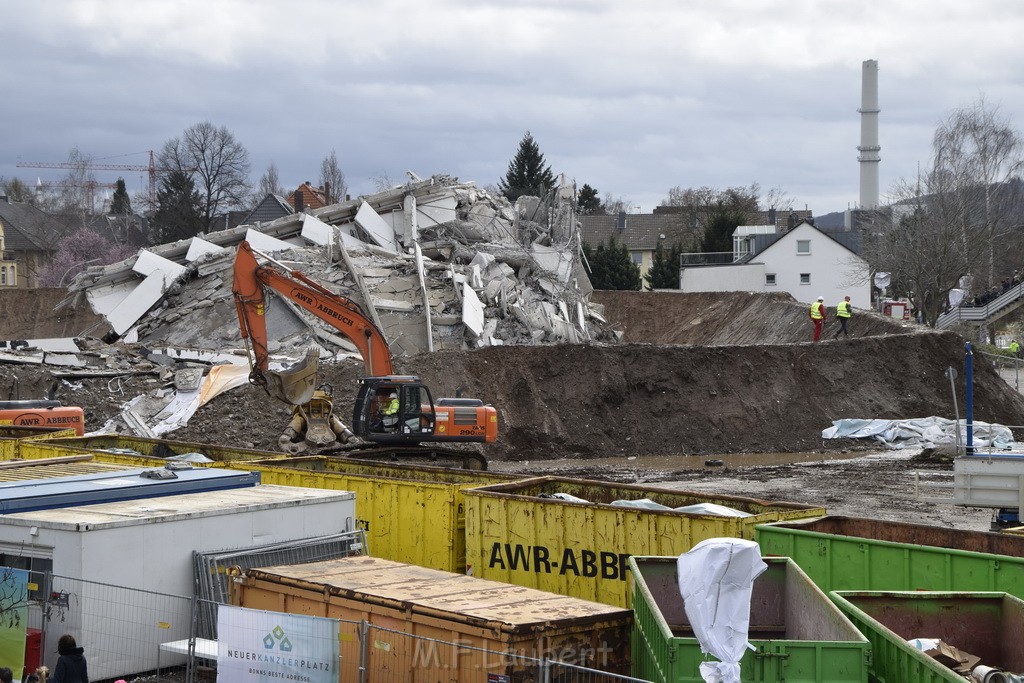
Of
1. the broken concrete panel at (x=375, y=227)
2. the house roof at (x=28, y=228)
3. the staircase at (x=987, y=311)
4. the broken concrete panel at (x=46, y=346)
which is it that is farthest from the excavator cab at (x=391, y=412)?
the house roof at (x=28, y=228)

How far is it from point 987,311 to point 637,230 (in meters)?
38.0

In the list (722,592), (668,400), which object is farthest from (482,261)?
(722,592)

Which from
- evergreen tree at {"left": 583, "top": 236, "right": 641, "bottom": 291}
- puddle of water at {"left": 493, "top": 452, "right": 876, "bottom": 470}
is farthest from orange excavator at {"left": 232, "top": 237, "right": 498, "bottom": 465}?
evergreen tree at {"left": 583, "top": 236, "right": 641, "bottom": 291}

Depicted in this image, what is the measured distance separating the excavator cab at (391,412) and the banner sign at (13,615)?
11724 millimetres

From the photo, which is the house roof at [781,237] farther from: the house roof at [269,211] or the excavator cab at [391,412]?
the excavator cab at [391,412]

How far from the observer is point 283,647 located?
9953 mm

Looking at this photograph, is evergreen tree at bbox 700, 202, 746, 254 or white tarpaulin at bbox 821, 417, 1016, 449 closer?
white tarpaulin at bbox 821, 417, 1016, 449

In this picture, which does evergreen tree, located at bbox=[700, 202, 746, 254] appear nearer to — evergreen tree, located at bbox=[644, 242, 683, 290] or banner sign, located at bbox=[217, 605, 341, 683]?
evergreen tree, located at bbox=[644, 242, 683, 290]

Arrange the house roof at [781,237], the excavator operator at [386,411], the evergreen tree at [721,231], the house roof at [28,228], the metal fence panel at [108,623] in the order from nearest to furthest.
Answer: the metal fence panel at [108,623] < the excavator operator at [386,411] < the house roof at [781,237] < the evergreen tree at [721,231] < the house roof at [28,228]

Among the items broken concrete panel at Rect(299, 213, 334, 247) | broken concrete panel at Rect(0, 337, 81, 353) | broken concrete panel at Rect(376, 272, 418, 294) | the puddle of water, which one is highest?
broken concrete panel at Rect(299, 213, 334, 247)

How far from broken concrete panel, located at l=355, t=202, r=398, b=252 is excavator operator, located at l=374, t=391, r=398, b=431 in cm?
1771

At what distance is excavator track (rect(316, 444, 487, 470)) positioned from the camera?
23.1 meters

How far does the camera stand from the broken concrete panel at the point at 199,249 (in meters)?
38.3

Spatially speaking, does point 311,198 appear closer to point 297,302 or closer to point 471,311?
point 471,311
